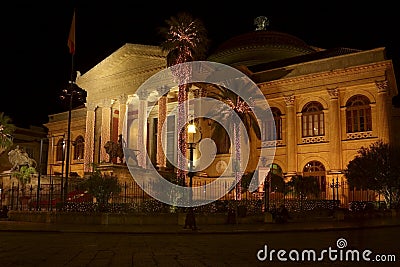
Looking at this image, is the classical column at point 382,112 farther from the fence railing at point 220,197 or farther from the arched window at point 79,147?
the arched window at point 79,147

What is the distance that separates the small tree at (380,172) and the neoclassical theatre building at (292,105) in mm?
5689

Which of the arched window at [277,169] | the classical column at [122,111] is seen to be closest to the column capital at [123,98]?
the classical column at [122,111]

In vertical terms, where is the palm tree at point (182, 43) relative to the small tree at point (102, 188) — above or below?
above

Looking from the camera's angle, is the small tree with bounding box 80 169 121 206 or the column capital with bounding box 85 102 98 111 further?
the column capital with bounding box 85 102 98 111

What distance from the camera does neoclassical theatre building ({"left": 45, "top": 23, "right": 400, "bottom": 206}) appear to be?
33406mm

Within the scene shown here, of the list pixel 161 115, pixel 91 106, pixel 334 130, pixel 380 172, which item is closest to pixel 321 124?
pixel 334 130

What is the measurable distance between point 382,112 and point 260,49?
19.0 metres

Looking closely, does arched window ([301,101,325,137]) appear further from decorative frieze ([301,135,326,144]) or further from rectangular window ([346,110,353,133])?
rectangular window ([346,110,353,133])

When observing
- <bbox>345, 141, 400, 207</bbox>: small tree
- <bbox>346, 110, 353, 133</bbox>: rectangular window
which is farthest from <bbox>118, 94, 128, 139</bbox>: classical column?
<bbox>345, 141, 400, 207</bbox>: small tree

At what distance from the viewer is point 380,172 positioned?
2561cm

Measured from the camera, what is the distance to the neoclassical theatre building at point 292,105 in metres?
33.4

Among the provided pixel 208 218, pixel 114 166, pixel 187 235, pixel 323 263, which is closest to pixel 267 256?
pixel 323 263

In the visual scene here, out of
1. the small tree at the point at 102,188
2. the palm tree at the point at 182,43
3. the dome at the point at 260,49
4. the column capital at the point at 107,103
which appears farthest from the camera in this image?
the dome at the point at 260,49

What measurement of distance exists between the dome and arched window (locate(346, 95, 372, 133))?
1483 centimetres
